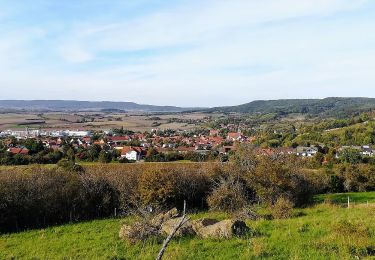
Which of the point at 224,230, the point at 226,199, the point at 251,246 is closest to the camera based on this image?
the point at 251,246

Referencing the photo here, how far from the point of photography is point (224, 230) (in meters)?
13.4

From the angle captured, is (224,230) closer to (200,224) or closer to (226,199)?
(200,224)

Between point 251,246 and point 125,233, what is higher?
point 251,246

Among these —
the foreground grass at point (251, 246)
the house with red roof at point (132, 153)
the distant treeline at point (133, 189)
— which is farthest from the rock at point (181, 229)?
the house with red roof at point (132, 153)

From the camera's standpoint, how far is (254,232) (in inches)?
546

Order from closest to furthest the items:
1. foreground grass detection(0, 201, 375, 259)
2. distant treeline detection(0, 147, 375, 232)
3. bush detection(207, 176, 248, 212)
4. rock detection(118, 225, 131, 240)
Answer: foreground grass detection(0, 201, 375, 259), rock detection(118, 225, 131, 240), distant treeline detection(0, 147, 375, 232), bush detection(207, 176, 248, 212)

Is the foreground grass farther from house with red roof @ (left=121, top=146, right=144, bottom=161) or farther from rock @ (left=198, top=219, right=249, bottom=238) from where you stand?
house with red roof @ (left=121, top=146, right=144, bottom=161)

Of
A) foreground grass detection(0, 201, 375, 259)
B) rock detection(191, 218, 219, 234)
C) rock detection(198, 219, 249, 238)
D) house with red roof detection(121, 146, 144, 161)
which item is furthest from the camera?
house with red roof detection(121, 146, 144, 161)

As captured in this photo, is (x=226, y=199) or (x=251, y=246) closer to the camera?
(x=251, y=246)

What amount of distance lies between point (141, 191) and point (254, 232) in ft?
47.2

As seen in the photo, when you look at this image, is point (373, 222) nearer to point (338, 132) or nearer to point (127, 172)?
point (127, 172)

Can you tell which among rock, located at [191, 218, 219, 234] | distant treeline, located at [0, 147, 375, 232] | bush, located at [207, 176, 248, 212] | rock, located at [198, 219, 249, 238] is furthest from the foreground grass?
bush, located at [207, 176, 248, 212]

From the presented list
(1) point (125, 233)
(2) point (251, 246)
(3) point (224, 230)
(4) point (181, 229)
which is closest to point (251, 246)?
(2) point (251, 246)

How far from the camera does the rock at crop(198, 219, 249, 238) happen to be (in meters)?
13.3
